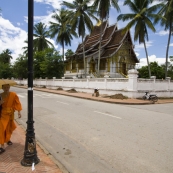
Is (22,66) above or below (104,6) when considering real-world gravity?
below

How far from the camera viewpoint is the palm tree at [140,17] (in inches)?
953

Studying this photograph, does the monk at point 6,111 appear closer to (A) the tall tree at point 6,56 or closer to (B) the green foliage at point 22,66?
Result: (B) the green foliage at point 22,66

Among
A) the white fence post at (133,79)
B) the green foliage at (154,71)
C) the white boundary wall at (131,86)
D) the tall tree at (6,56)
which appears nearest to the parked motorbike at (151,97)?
the white boundary wall at (131,86)

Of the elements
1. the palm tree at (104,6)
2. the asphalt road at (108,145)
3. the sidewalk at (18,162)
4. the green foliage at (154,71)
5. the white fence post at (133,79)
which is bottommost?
the asphalt road at (108,145)

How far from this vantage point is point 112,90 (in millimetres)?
18312

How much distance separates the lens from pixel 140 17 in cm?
2452

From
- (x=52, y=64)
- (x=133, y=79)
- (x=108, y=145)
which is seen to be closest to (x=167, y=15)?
(x=133, y=79)

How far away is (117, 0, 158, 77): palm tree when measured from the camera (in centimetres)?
2420

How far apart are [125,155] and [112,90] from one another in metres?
14.2

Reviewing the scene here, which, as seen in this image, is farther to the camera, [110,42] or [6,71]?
[6,71]

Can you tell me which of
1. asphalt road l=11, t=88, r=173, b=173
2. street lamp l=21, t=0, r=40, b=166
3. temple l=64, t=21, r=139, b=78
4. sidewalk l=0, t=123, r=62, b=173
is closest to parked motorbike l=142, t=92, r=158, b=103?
asphalt road l=11, t=88, r=173, b=173

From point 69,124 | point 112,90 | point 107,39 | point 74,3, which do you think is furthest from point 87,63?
point 69,124

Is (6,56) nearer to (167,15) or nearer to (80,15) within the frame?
(80,15)

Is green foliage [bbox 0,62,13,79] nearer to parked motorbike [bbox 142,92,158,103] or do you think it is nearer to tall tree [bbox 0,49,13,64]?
tall tree [bbox 0,49,13,64]
